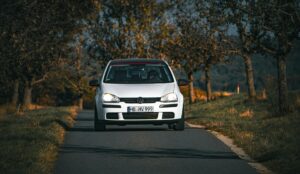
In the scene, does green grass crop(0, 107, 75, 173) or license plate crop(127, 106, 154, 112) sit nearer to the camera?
green grass crop(0, 107, 75, 173)

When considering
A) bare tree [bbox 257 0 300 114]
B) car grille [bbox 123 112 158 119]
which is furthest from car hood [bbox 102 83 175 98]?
bare tree [bbox 257 0 300 114]

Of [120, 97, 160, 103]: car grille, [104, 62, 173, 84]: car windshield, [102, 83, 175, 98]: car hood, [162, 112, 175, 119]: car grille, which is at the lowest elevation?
[162, 112, 175, 119]: car grille

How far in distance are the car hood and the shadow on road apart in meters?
3.58

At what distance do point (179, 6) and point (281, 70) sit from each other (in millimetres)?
25949

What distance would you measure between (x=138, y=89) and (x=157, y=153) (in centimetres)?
483

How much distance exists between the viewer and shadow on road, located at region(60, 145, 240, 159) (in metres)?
13.1

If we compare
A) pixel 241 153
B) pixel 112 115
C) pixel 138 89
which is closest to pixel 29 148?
pixel 241 153

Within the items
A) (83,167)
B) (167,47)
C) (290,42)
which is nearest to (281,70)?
(290,42)

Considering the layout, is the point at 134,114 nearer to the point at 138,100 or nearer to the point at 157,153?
the point at 138,100

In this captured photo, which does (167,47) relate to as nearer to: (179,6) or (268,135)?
(179,6)

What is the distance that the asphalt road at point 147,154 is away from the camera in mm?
11312

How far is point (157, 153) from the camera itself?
44.4 feet

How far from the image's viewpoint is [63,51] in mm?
46094

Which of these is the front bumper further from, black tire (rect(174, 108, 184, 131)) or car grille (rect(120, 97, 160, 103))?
black tire (rect(174, 108, 184, 131))
